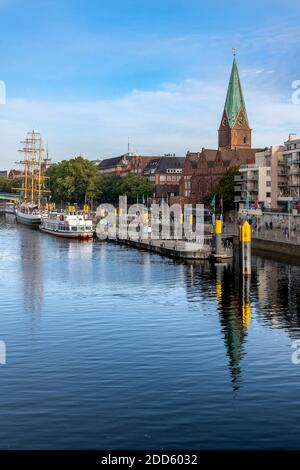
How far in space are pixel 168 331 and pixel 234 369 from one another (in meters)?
8.06

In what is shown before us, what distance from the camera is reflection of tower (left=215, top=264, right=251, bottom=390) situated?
30997mm

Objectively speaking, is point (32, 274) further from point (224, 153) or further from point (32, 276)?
point (224, 153)

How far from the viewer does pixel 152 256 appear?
259 feet

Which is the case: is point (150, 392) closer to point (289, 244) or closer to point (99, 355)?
point (99, 355)

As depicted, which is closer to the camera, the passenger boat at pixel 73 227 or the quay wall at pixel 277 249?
the quay wall at pixel 277 249

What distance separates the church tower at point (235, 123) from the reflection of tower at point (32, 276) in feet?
282

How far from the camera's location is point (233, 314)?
42.3m

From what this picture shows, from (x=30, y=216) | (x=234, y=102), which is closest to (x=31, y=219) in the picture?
(x=30, y=216)

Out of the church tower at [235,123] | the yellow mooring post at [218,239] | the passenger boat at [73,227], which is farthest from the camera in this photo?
the church tower at [235,123]

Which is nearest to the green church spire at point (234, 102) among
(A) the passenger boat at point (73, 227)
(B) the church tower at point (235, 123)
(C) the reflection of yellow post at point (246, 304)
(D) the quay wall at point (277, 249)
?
(B) the church tower at point (235, 123)

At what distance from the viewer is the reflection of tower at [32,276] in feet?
146

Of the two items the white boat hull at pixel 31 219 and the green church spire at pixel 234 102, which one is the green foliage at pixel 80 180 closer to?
the white boat hull at pixel 31 219

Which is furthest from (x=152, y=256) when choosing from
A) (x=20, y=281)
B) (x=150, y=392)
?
(x=150, y=392)

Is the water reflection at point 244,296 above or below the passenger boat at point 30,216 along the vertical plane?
below
